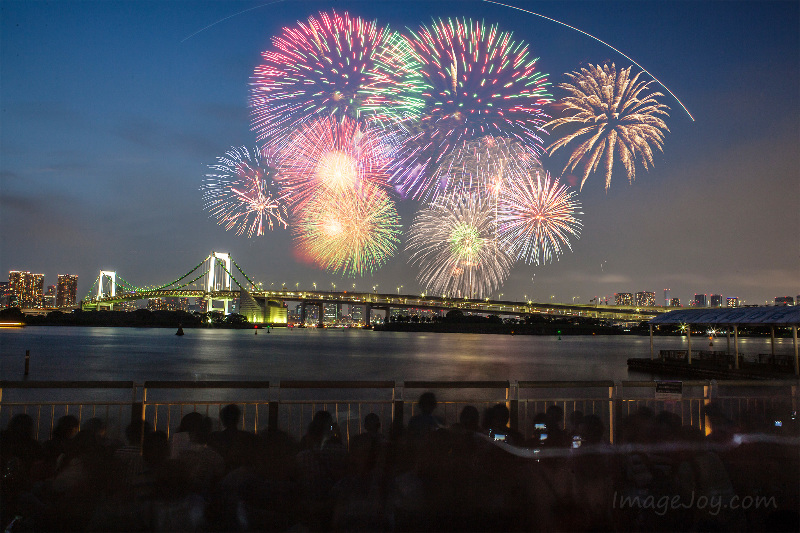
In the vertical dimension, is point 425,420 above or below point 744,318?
below

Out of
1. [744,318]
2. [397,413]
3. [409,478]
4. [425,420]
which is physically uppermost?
[744,318]

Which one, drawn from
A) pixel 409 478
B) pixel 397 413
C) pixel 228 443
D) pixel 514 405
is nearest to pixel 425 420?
pixel 397 413

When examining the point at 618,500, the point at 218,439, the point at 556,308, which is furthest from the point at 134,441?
the point at 556,308

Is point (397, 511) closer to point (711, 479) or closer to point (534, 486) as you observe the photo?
point (534, 486)

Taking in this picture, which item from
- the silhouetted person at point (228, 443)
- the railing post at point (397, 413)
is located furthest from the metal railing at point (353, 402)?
the silhouetted person at point (228, 443)

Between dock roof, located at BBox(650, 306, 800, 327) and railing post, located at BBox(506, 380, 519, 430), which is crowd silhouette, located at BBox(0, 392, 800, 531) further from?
dock roof, located at BBox(650, 306, 800, 327)

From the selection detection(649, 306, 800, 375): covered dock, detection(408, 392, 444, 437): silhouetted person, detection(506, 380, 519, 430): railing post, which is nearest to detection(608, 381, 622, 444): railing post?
detection(506, 380, 519, 430): railing post

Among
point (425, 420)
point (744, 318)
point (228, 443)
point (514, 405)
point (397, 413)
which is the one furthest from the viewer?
point (744, 318)

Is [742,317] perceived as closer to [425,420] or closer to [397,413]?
[425,420]
